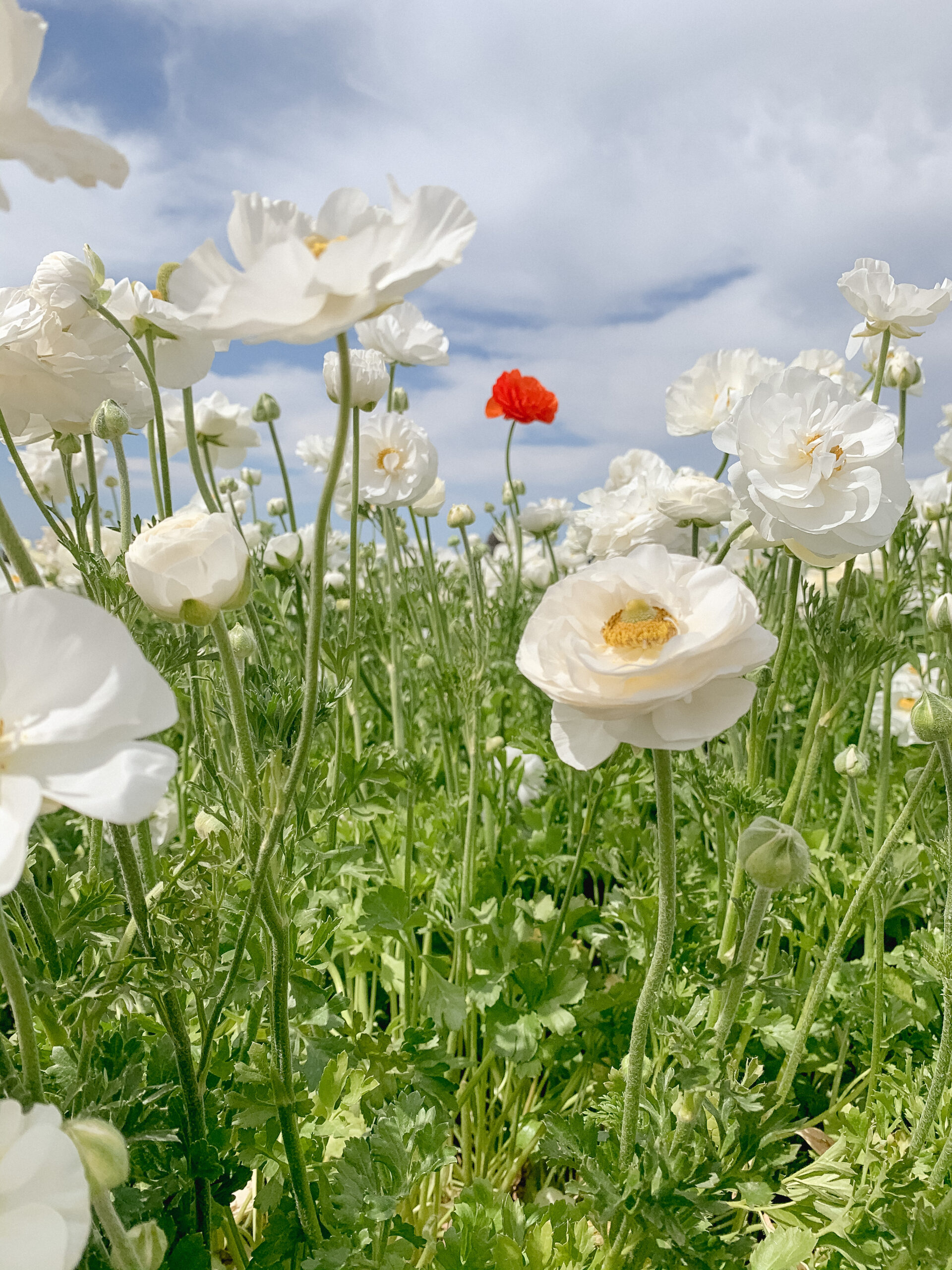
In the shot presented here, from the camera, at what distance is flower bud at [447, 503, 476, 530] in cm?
309

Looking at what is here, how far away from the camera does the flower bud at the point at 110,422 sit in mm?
1280

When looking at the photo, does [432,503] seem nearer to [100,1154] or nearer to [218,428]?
[218,428]

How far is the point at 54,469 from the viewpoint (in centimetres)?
239

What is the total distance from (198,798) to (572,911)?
0.92 meters

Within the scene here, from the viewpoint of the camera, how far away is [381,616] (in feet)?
9.55

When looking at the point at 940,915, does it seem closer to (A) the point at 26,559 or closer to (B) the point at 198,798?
(B) the point at 198,798

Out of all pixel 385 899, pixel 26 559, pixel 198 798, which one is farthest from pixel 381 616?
pixel 26 559

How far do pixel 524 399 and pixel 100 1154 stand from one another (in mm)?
2586

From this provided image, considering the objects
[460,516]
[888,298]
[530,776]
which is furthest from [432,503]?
[888,298]

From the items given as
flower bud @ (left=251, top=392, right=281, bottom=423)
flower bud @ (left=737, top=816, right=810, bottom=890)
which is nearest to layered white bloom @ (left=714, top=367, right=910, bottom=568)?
flower bud @ (left=737, top=816, right=810, bottom=890)

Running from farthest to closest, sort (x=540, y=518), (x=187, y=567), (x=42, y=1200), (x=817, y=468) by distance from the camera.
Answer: (x=540, y=518), (x=817, y=468), (x=187, y=567), (x=42, y=1200)

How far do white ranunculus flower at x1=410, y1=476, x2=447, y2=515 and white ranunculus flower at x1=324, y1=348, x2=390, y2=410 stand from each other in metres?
1.04

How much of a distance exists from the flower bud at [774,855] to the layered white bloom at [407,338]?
1577 millimetres

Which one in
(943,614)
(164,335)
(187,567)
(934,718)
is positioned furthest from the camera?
(943,614)
